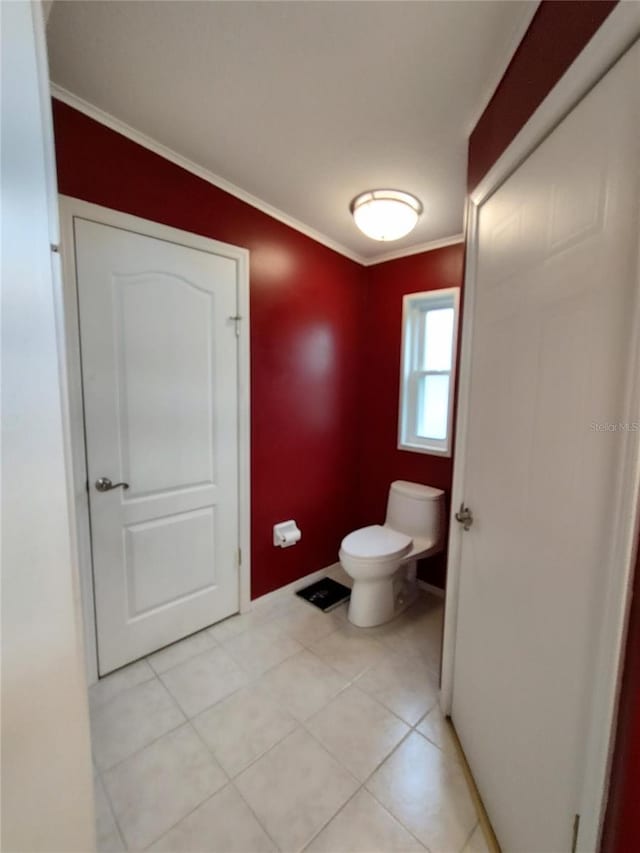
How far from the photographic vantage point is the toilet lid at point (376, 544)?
6.74 ft

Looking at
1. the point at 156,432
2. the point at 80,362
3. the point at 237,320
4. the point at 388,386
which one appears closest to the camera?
the point at 80,362

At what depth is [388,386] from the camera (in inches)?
106

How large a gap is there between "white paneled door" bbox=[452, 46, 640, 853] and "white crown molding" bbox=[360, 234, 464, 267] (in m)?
1.11

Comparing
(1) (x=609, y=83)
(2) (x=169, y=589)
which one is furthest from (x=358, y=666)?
(1) (x=609, y=83)

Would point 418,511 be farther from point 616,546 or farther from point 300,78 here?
point 300,78

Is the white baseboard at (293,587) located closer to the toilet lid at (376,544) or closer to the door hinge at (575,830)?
the toilet lid at (376,544)

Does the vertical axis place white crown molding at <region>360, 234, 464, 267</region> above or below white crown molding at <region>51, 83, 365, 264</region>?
below

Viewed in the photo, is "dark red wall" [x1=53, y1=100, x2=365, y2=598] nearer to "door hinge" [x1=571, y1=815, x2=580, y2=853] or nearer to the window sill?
the window sill

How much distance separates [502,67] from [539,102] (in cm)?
37

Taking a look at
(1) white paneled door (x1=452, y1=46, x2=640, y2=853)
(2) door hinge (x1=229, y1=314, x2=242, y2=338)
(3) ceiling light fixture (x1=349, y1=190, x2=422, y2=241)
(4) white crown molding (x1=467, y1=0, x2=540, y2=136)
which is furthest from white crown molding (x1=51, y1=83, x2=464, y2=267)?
(1) white paneled door (x1=452, y1=46, x2=640, y2=853)

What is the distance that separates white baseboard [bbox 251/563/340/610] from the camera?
2.30 m

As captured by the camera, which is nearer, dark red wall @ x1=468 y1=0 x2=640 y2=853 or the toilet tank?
dark red wall @ x1=468 y1=0 x2=640 y2=853

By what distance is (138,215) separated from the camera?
5.39 ft

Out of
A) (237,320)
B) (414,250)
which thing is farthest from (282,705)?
(414,250)
